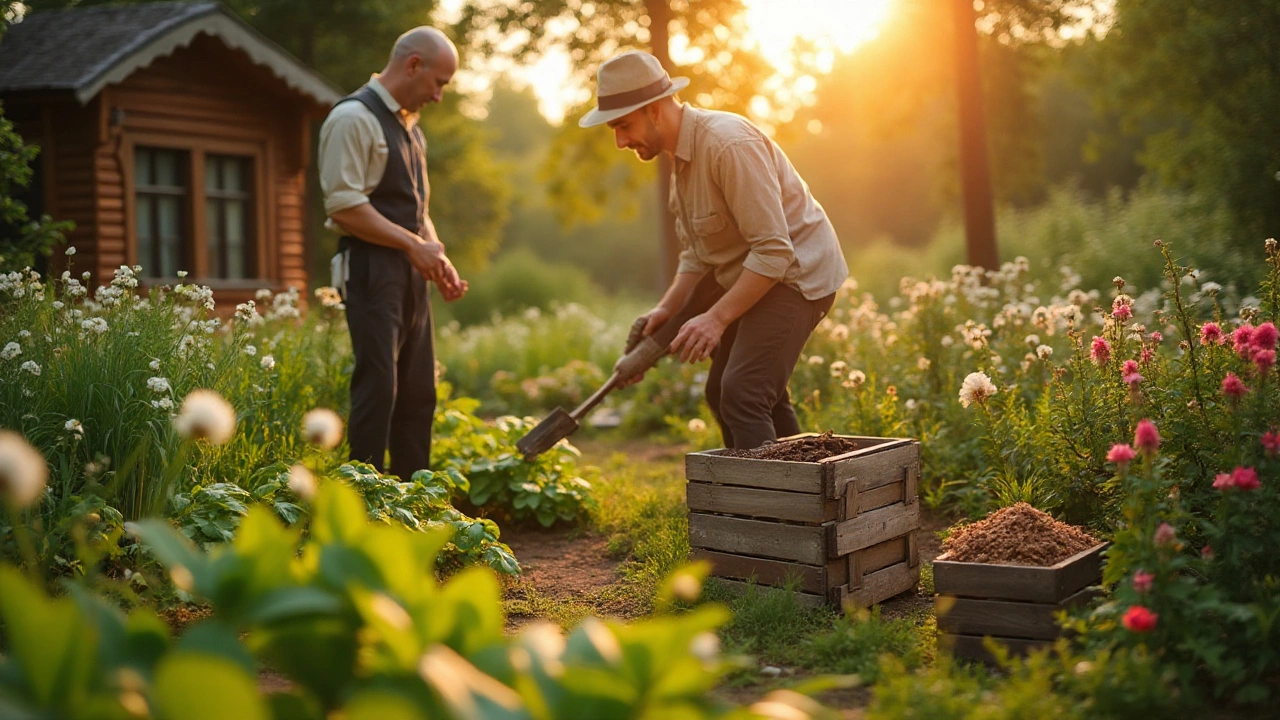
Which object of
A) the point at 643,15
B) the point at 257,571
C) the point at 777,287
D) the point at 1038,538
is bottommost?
the point at 1038,538

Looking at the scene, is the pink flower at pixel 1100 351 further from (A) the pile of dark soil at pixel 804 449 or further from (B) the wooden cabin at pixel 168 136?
(B) the wooden cabin at pixel 168 136

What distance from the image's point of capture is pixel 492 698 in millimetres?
1667

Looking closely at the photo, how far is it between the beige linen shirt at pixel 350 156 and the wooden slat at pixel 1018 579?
122 inches

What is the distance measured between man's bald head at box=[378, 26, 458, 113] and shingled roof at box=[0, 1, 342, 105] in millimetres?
6177

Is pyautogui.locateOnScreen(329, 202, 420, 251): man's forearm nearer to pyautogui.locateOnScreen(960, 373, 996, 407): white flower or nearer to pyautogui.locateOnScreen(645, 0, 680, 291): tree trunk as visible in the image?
pyautogui.locateOnScreen(960, 373, 996, 407): white flower

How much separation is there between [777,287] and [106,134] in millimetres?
8803

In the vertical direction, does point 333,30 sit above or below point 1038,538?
above

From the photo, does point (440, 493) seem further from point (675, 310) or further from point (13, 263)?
point (13, 263)

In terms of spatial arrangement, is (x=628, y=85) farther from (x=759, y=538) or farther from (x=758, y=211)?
(x=759, y=538)

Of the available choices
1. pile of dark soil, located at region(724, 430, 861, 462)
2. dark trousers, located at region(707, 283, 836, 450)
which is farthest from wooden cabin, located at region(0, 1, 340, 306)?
pile of dark soil, located at region(724, 430, 861, 462)

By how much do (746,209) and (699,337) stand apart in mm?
543

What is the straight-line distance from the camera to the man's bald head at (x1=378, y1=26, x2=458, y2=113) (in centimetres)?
504

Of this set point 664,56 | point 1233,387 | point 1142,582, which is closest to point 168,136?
point 664,56

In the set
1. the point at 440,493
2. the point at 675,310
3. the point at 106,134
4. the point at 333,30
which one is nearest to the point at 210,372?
the point at 440,493
